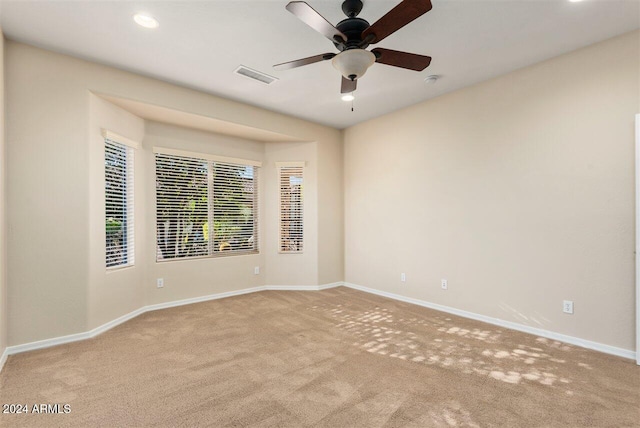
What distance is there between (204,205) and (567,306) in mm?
4794

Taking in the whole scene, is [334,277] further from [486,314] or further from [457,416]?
[457,416]

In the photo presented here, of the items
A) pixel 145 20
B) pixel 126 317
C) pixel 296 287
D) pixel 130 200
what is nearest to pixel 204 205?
pixel 130 200

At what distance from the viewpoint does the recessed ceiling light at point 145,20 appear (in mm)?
2590

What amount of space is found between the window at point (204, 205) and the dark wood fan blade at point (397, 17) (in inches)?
136

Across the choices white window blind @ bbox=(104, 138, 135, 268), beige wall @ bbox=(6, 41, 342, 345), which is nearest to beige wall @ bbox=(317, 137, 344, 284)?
beige wall @ bbox=(6, 41, 342, 345)

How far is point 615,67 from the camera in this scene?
2.91 m

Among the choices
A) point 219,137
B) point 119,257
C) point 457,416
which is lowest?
point 457,416

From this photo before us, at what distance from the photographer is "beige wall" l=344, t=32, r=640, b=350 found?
2902 mm

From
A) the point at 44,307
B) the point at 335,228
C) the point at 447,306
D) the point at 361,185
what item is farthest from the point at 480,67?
the point at 44,307

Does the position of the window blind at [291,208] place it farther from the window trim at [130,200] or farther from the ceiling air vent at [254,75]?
the window trim at [130,200]

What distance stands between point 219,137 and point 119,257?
2279 mm

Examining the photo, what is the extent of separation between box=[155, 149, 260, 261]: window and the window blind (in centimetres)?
47

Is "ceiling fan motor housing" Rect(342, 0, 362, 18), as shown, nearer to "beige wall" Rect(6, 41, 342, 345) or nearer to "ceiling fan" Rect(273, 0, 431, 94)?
"ceiling fan" Rect(273, 0, 431, 94)

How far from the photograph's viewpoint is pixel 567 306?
3160 mm
